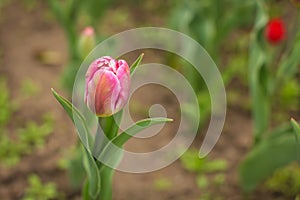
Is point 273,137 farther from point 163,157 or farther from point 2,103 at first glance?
point 2,103

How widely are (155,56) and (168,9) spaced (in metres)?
0.30

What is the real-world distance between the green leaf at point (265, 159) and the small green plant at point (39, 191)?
508 mm

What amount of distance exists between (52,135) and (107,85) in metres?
0.89

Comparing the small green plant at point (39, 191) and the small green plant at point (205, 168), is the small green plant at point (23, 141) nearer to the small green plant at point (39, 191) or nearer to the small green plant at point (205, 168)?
the small green plant at point (39, 191)

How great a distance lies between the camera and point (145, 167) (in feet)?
5.55

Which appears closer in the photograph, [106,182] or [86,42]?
[106,182]

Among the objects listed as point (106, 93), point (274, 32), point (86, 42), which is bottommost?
point (106, 93)

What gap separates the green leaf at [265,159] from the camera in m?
1.41

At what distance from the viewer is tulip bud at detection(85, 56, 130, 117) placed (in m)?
0.96

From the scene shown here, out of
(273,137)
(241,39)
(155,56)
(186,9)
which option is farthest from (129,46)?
(273,137)

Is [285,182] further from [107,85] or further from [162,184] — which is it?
[107,85]

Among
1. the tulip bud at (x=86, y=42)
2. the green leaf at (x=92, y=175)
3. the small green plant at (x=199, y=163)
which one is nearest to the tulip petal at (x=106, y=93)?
the green leaf at (x=92, y=175)

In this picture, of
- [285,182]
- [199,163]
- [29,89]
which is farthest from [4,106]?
[285,182]

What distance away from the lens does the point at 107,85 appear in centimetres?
96
